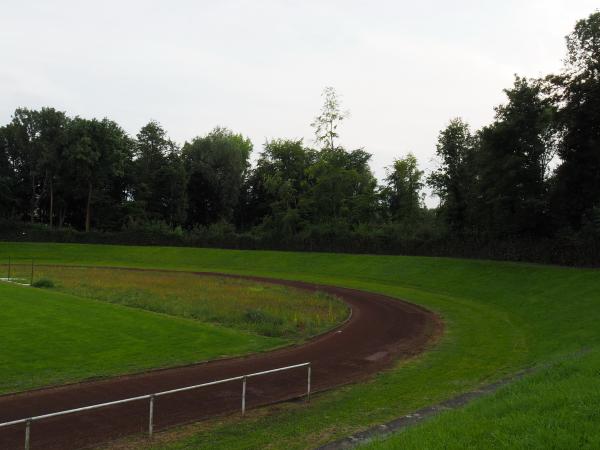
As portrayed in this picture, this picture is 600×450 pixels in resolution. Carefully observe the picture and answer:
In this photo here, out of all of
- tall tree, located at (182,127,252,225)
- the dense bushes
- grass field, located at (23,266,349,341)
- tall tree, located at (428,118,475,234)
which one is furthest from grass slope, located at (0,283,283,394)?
tall tree, located at (182,127,252,225)

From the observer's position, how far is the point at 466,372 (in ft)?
59.3

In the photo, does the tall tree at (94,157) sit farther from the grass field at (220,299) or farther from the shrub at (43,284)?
the shrub at (43,284)

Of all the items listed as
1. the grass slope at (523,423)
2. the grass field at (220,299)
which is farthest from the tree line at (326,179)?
the grass slope at (523,423)

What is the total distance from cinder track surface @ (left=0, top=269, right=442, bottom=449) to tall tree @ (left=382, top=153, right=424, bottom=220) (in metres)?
80.1

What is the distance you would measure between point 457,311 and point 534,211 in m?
23.4

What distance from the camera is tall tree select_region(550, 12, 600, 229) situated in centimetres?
4434

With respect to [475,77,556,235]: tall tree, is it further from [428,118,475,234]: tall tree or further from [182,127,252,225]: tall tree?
[182,127,252,225]: tall tree

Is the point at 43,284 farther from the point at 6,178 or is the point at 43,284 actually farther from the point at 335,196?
the point at 6,178

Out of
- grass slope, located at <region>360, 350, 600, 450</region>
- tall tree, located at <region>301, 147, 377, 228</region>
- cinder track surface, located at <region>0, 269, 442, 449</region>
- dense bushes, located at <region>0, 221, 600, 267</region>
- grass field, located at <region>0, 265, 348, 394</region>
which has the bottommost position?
cinder track surface, located at <region>0, 269, 442, 449</region>

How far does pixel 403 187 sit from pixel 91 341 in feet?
298

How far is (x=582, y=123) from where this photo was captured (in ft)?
148

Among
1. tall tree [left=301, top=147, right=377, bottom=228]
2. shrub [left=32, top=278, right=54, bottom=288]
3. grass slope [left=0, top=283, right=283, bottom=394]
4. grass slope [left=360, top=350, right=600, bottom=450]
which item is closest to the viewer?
grass slope [left=360, top=350, right=600, bottom=450]

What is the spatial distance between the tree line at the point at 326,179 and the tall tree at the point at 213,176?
23 cm

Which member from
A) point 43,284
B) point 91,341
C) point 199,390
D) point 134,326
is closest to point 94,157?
point 43,284
